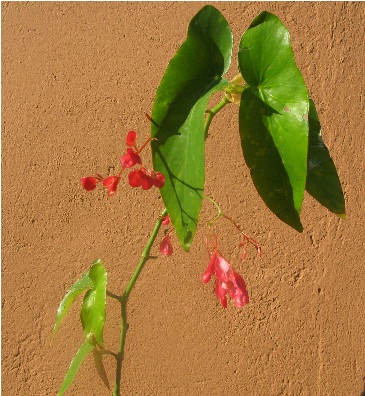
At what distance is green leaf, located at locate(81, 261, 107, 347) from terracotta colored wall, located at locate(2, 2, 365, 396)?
25 centimetres

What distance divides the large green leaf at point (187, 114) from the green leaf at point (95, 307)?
0.52 ft

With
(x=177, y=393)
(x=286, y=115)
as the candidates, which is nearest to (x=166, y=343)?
(x=177, y=393)

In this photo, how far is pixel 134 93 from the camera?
0.84 m

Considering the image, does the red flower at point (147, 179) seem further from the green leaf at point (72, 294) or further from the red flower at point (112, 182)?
the green leaf at point (72, 294)

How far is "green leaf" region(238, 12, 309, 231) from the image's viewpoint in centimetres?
41

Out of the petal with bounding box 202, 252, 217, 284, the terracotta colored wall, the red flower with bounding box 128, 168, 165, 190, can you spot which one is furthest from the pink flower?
the terracotta colored wall

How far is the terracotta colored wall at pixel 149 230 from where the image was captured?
801 millimetres

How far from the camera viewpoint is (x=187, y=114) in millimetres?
438

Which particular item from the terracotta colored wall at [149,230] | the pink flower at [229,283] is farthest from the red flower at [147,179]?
the terracotta colored wall at [149,230]

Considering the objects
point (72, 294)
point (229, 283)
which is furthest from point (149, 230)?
point (229, 283)

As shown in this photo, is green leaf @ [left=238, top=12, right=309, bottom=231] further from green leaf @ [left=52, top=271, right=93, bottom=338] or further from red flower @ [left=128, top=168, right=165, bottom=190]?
green leaf @ [left=52, top=271, right=93, bottom=338]

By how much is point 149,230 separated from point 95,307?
288mm

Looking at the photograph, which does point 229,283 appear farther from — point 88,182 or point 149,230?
point 149,230

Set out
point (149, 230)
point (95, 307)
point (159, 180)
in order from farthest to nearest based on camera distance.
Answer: point (149, 230)
point (95, 307)
point (159, 180)
